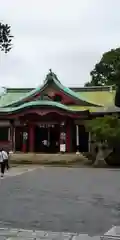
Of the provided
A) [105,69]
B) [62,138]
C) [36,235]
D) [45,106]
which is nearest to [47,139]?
[62,138]

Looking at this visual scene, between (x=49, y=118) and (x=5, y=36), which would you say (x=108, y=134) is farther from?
(x=5, y=36)

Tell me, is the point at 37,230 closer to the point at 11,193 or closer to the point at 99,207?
the point at 99,207

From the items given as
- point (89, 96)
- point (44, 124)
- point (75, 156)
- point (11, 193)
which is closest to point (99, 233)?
point (11, 193)

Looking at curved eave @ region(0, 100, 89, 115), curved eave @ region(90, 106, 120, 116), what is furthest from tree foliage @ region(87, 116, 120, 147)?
curved eave @ region(90, 106, 120, 116)

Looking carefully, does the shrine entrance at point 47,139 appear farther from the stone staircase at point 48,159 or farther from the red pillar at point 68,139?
the stone staircase at point 48,159

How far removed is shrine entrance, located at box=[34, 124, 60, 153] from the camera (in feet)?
131

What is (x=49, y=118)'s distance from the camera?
38.6 meters

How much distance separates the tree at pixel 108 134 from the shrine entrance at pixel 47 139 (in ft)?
25.6

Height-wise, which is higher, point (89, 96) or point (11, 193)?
point (89, 96)

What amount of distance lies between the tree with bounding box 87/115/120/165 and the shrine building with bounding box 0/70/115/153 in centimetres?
522

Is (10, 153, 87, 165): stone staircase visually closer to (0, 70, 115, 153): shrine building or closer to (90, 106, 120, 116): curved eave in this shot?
(0, 70, 115, 153): shrine building

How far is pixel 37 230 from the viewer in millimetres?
7809

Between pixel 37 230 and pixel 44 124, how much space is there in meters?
31.2

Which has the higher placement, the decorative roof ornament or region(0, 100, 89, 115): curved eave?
the decorative roof ornament
